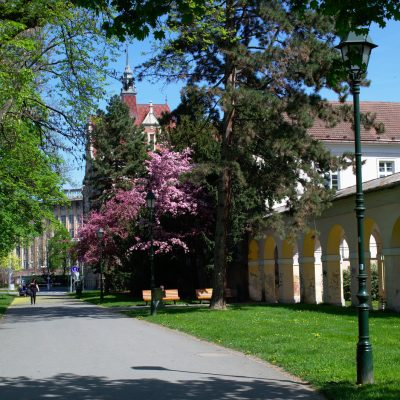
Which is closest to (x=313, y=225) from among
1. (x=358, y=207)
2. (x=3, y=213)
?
(x=3, y=213)

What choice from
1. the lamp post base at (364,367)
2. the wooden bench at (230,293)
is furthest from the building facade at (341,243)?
the lamp post base at (364,367)

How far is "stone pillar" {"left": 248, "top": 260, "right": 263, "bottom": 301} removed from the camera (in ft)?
125

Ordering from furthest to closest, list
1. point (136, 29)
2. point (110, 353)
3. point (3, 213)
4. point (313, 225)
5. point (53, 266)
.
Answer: point (53, 266) < point (3, 213) < point (313, 225) < point (110, 353) < point (136, 29)

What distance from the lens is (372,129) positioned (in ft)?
150

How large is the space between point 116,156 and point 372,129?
23.4 metres

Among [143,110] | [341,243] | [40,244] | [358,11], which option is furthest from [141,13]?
[40,244]

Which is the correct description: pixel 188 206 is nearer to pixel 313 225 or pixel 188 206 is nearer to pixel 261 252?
pixel 261 252

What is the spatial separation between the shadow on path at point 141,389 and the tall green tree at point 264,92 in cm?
1513

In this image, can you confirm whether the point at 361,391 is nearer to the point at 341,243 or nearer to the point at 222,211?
the point at 222,211

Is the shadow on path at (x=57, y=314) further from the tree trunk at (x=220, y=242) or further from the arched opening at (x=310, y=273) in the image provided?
the arched opening at (x=310, y=273)

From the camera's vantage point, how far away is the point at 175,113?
28172 mm

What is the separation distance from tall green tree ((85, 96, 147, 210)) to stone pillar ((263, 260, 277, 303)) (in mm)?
22311

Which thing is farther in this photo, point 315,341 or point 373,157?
point 373,157

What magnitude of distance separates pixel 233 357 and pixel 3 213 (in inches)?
933
